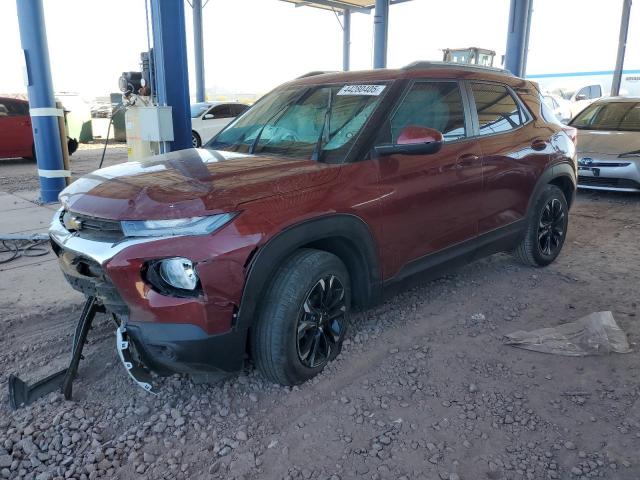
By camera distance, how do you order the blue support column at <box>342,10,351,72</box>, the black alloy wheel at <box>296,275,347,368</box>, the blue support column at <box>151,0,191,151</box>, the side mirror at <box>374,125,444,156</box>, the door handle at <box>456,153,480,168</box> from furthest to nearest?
the blue support column at <box>342,10,351,72</box> → the blue support column at <box>151,0,191,151</box> → the door handle at <box>456,153,480,168</box> → the side mirror at <box>374,125,444,156</box> → the black alloy wheel at <box>296,275,347,368</box>

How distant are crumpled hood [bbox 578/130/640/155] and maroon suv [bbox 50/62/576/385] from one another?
4.35 metres

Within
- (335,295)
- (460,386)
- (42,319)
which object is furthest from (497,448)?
(42,319)

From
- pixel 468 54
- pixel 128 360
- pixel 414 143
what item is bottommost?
pixel 128 360

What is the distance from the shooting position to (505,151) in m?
4.21

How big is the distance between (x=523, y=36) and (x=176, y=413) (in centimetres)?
1437

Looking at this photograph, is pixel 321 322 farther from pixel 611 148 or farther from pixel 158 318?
pixel 611 148

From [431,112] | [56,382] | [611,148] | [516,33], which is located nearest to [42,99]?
[56,382]

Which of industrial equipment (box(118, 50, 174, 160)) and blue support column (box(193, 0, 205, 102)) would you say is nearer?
industrial equipment (box(118, 50, 174, 160))

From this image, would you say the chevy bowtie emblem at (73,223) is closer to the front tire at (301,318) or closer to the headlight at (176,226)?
the headlight at (176,226)

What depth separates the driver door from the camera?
11.0ft

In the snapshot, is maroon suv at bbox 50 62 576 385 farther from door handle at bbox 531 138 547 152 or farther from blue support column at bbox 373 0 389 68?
blue support column at bbox 373 0 389 68

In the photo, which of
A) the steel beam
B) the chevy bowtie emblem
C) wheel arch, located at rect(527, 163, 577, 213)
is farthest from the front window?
the steel beam

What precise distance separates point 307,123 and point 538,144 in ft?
7.21

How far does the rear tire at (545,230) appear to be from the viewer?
4738mm
